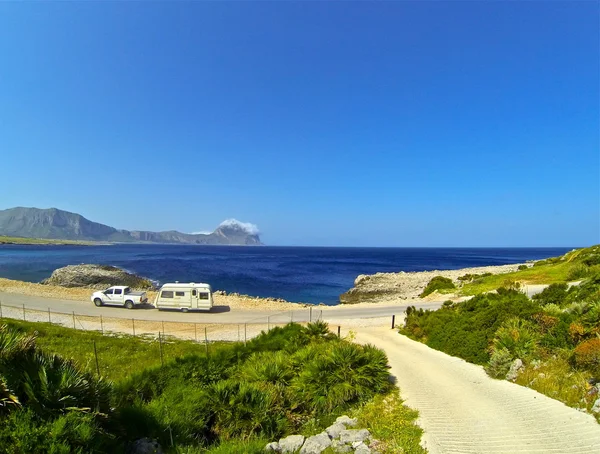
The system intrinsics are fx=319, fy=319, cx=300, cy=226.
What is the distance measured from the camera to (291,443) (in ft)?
22.7

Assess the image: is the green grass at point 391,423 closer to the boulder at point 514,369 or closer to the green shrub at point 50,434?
the boulder at point 514,369

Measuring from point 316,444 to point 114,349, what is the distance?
41.1 feet

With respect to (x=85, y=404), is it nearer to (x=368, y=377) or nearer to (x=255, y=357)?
(x=255, y=357)

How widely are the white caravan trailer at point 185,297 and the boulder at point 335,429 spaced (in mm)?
21131

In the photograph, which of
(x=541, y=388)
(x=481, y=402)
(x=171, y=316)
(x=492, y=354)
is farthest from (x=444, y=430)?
(x=171, y=316)

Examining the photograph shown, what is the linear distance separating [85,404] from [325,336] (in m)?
10.6

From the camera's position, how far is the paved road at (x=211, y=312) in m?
25.0

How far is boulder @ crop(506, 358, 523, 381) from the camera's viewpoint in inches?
412

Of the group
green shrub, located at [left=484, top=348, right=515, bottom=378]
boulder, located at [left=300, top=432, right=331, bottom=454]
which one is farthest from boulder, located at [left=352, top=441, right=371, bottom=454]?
green shrub, located at [left=484, top=348, right=515, bottom=378]

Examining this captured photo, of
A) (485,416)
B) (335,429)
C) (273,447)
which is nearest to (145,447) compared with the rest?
(273,447)

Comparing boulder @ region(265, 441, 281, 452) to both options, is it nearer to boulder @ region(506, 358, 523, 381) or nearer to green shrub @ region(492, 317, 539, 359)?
boulder @ region(506, 358, 523, 381)

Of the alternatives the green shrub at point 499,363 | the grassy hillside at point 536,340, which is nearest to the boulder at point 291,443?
the grassy hillside at point 536,340

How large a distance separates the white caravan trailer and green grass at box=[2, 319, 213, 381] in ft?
27.7

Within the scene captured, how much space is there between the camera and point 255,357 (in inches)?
440
